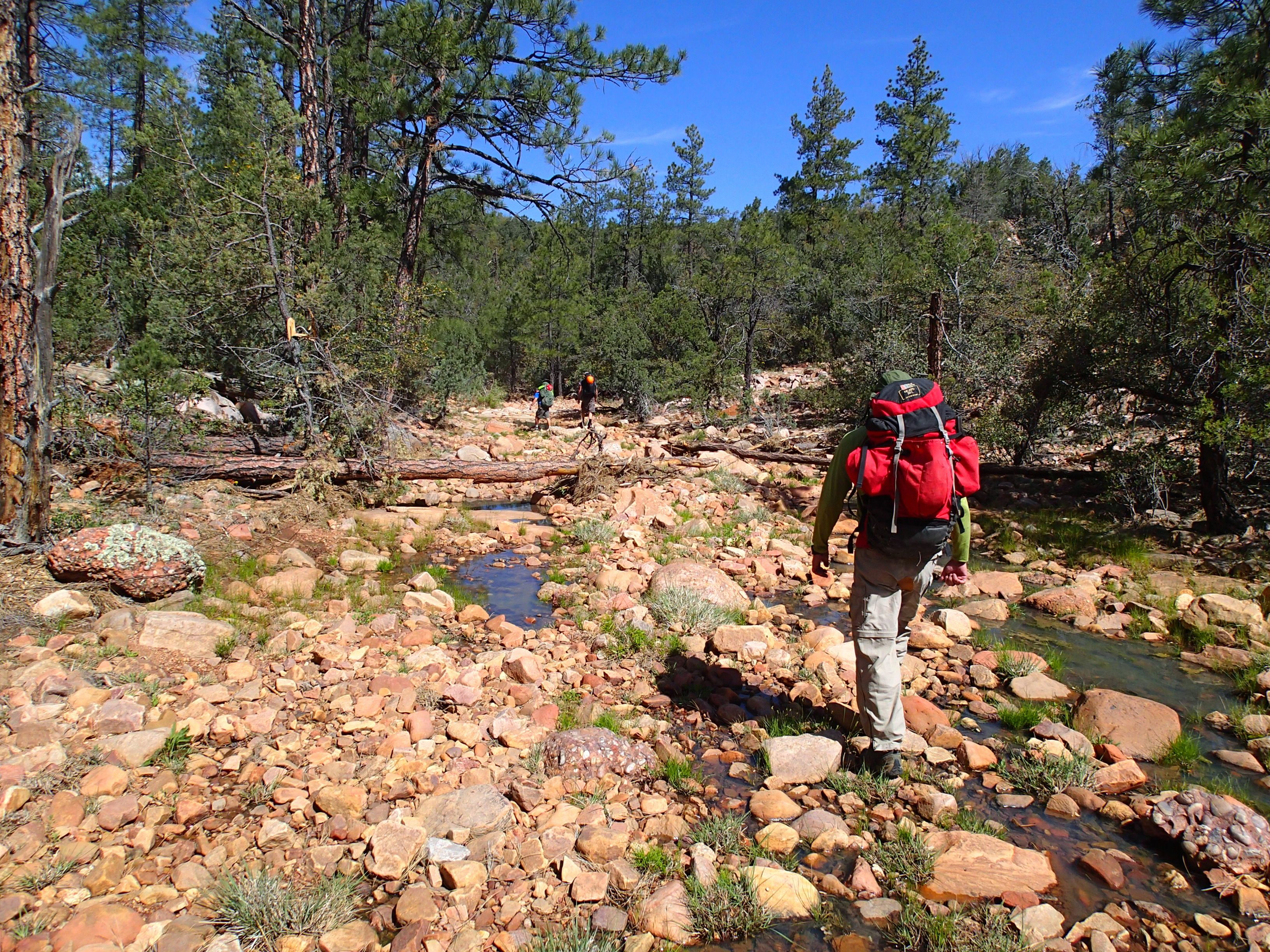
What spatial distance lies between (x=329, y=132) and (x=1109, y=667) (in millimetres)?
15552

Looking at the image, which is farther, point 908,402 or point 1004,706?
point 1004,706

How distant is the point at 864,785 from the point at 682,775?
1023mm

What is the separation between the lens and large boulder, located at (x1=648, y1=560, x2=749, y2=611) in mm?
6711

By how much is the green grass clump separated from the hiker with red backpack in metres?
2.20

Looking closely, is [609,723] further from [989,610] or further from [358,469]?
[358,469]

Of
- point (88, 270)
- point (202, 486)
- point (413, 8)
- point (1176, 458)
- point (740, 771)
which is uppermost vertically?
point (413, 8)

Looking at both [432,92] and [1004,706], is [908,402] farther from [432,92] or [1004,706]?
[432,92]

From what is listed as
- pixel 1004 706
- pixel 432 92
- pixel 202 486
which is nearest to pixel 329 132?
pixel 432 92

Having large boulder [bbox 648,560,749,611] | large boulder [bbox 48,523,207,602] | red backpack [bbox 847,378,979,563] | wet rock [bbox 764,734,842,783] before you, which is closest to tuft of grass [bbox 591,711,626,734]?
wet rock [bbox 764,734,842,783]

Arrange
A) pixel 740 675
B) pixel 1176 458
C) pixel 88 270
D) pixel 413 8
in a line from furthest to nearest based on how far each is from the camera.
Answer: pixel 88 270
pixel 413 8
pixel 1176 458
pixel 740 675

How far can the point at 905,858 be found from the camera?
3350 millimetres

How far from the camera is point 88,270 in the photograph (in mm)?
13461

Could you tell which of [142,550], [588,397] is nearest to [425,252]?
[588,397]

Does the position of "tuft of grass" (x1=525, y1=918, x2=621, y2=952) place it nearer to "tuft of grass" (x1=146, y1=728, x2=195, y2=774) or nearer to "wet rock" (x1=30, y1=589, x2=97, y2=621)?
"tuft of grass" (x1=146, y1=728, x2=195, y2=774)
